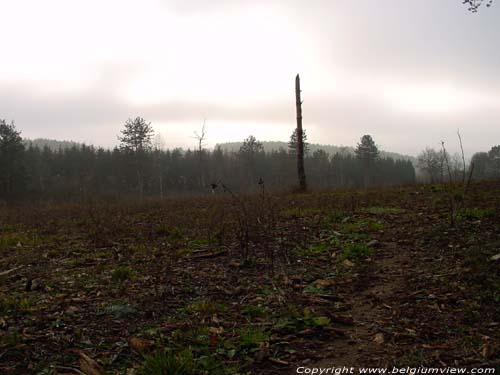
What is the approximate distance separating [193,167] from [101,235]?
71.1 metres

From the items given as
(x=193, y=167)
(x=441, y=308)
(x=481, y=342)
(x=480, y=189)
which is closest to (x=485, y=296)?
(x=441, y=308)

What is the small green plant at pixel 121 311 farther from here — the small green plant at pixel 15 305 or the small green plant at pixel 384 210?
the small green plant at pixel 384 210

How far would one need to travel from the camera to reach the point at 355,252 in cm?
586

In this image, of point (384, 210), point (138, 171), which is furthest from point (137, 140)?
point (384, 210)

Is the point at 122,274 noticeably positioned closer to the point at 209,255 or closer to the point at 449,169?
the point at 209,255

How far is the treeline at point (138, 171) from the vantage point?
132 feet

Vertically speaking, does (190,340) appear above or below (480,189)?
below

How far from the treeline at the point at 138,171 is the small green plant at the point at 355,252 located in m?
28.9

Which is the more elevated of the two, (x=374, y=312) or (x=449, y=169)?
(x=449, y=169)

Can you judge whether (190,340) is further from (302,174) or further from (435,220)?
(302,174)

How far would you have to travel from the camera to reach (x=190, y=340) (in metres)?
3.33

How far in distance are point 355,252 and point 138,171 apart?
47.8 meters

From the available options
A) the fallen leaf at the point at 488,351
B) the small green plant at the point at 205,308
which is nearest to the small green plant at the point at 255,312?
the small green plant at the point at 205,308

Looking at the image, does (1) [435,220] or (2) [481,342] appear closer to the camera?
(2) [481,342]
